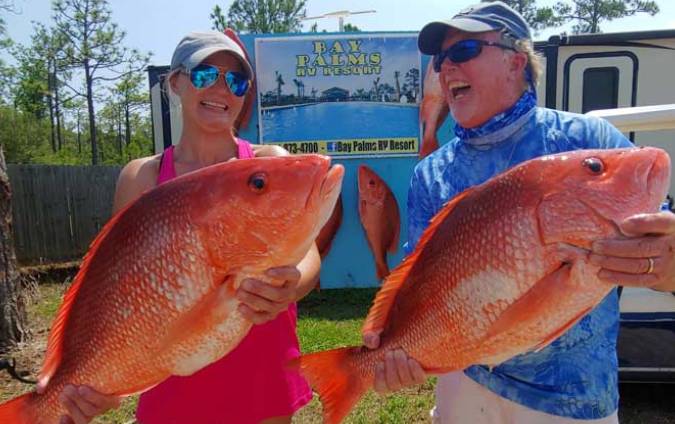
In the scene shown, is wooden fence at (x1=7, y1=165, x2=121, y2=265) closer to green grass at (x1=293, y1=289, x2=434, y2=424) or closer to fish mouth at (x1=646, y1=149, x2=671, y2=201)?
green grass at (x1=293, y1=289, x2=434, y2=424)

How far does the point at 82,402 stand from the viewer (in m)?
1.53

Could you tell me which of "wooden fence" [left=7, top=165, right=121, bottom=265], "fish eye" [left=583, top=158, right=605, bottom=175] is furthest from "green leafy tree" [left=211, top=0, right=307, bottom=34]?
"fish eye" [left=583, top=158, right=605, bottom=175]

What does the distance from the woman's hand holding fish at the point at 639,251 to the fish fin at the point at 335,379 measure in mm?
784

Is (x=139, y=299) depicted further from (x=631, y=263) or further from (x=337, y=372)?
(x=631, y=263)

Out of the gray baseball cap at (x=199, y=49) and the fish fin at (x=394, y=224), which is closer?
the gray baseball cap at (x=199, y=49)

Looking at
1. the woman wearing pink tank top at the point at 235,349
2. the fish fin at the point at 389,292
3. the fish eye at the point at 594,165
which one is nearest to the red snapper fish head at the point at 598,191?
the fish eye at the point at 594,165

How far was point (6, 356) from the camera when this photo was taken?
495 centimetres

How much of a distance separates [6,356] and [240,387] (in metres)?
4.16

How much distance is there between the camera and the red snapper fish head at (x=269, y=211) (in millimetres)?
1437

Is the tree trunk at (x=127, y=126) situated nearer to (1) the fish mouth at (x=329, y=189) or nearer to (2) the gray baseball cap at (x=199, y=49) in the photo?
(2) the gray baseball cap at (x=199, y=49)

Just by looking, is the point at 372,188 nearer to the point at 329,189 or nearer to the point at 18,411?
the point at 329,189

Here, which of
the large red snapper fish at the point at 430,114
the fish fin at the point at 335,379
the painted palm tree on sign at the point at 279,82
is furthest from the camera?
the painted palm tree on sign at the point at 279,82

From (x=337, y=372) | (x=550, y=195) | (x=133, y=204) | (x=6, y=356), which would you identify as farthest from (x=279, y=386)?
(x=6, y=356)

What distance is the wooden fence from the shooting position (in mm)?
11352
